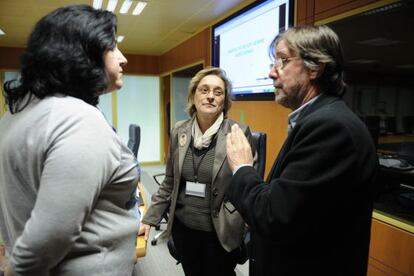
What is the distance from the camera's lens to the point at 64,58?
2.42ft

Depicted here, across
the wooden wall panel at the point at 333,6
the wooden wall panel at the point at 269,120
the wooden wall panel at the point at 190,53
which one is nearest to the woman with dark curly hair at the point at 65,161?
the wooden wall panel at the point at 333,6

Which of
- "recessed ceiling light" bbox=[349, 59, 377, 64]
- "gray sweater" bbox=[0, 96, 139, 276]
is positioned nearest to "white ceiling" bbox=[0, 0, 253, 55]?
"recessed ceiling light" bbox=[349, 59, 377, 64]

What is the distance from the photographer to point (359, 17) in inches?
75.4

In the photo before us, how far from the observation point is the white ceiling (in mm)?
3393

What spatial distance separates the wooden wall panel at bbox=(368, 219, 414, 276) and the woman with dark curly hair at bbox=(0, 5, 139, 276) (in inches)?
61.2

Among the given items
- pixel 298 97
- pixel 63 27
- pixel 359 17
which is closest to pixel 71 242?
pixel 63 27

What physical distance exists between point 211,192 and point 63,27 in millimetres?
1028

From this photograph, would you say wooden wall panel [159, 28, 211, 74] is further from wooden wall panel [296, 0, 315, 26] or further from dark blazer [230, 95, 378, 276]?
dark blazer [230, 95, 378, 276]

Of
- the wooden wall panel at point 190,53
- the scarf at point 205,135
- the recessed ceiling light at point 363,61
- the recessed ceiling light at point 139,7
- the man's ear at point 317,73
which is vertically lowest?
the scarf at point 205,135

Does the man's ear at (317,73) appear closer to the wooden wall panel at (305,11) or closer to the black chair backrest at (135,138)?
the wooden wall panel at (305,11)

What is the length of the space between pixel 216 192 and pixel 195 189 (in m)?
0.12

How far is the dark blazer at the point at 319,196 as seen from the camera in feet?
2.63

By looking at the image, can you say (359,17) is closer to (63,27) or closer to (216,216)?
(216,216)

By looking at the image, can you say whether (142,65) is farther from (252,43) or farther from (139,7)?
(252,43)
